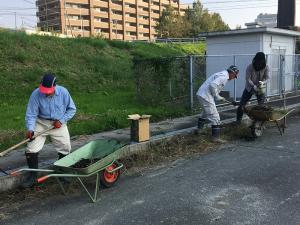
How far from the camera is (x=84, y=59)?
20516 mm

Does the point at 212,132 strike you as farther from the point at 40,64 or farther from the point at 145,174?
the point at 40,64

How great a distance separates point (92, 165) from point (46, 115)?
4.18 feet

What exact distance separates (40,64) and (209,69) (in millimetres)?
7771

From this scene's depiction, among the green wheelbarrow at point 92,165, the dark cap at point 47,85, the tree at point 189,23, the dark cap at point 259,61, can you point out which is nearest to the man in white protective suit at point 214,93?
the dark cap at point 259,61

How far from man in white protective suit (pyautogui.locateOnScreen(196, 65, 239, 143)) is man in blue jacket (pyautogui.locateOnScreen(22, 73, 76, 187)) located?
140 inches

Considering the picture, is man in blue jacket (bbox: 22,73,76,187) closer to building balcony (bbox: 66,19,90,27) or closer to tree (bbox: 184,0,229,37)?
tree (bbox: 184,0,229,37)

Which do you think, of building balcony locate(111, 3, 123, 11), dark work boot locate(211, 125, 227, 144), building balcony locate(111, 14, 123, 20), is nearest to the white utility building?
dark work boot locate(211, 125, 227, 144)

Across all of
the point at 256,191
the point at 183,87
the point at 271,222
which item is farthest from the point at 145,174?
the point at 183,87

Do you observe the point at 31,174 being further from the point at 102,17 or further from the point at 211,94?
the point at 102,17

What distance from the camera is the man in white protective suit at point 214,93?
8.53 metres

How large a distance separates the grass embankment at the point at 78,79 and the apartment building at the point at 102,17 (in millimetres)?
67162

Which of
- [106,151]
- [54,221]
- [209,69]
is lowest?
[54,221]

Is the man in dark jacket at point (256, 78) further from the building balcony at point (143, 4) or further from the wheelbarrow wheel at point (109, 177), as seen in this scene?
the building balcony at point (143, 4)

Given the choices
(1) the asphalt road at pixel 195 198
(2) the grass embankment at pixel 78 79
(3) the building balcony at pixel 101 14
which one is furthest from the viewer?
(3) the building balcony at pixel 101 14
